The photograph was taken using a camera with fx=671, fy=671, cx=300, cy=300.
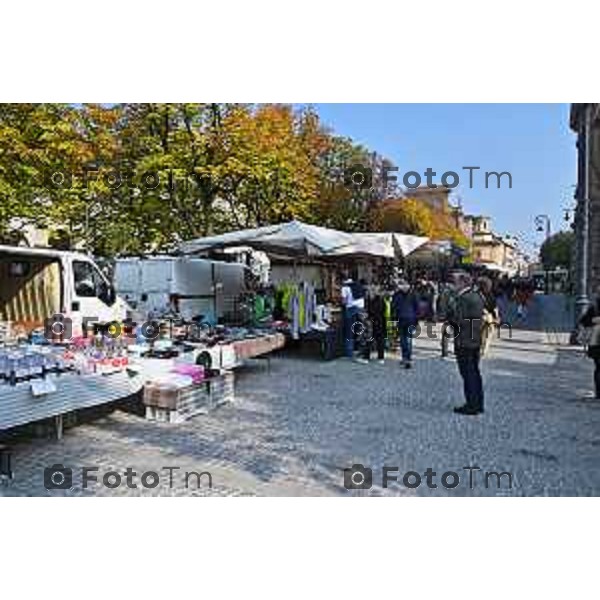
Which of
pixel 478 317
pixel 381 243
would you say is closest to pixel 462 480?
pixel 478 317

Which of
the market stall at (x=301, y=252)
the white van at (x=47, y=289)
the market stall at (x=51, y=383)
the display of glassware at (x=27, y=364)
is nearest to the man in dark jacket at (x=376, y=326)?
the market stall at (x=301, y=252)

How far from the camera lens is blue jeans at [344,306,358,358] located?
1133cm

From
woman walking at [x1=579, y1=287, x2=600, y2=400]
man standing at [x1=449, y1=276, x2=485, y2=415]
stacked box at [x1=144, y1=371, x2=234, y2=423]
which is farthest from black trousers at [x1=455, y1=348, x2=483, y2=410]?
stacked box at [x1=144, y1=371, x2=234, y2=423]

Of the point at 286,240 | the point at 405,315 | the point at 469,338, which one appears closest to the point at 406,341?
the point at 405,315

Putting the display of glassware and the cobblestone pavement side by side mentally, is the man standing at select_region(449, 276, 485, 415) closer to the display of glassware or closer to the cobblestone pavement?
the cobblestone pavement

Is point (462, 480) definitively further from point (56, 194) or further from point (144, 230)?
point (144, 230)

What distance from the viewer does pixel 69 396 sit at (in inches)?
211

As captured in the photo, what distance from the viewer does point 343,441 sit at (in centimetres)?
611

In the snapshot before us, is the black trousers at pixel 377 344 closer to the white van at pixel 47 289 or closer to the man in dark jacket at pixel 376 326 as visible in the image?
the man in dark jacket at pixel 376 326

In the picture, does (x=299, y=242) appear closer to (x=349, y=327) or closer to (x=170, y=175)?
(x=349, y=327)

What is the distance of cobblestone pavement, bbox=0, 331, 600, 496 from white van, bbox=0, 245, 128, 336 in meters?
2.23

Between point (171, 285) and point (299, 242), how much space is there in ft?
7.44

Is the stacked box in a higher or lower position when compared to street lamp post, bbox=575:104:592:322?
lower
